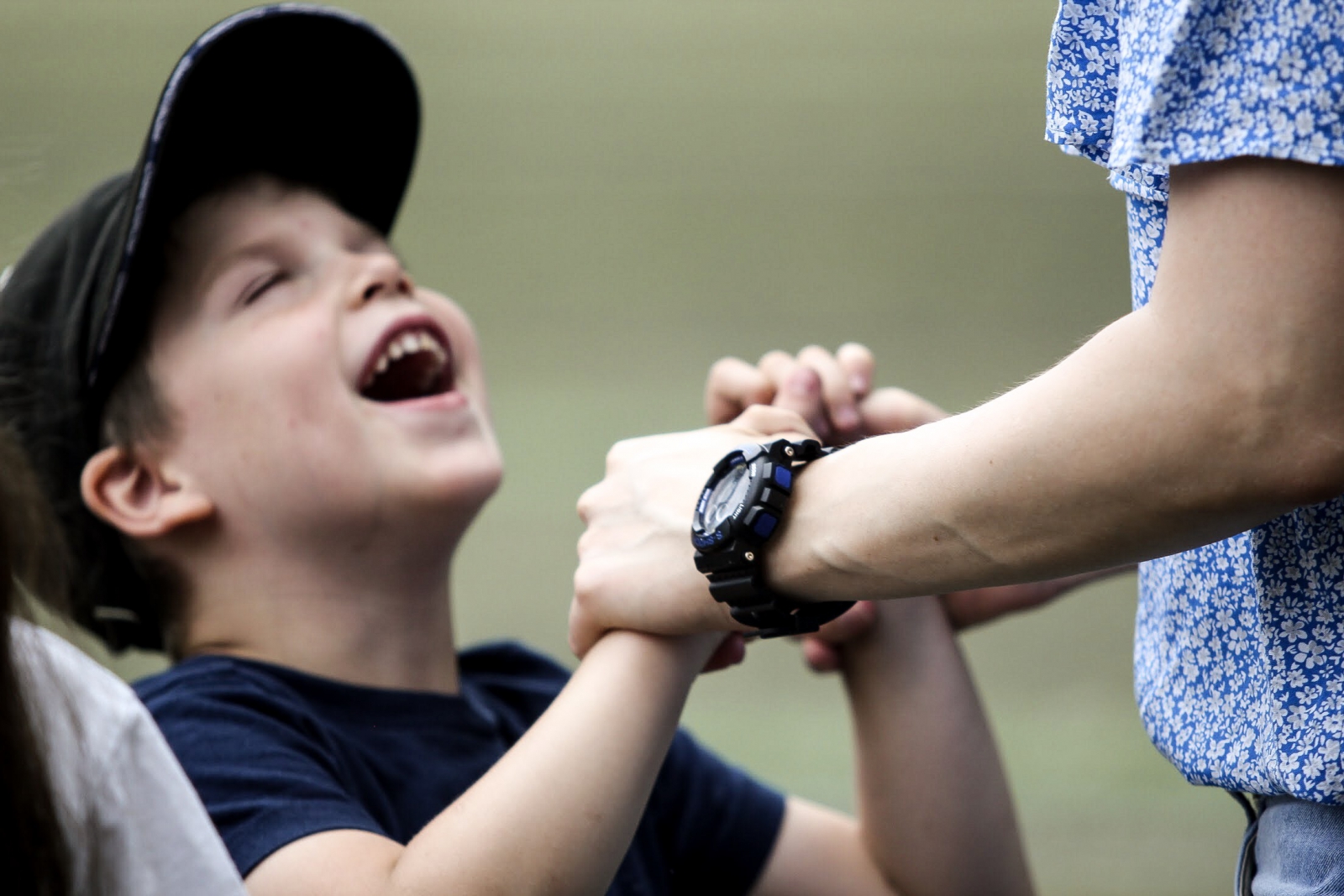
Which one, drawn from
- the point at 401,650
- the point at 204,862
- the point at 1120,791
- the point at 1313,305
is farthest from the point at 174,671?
the point at 1120,791

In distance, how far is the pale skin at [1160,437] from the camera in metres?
0.64

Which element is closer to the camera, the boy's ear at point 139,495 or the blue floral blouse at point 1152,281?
the blue floral blouse at point 1152,281

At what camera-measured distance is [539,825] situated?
944 millimetres

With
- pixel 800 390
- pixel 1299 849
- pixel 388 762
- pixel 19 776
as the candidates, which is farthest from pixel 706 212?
pixel 19 776

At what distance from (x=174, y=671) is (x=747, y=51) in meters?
3.88

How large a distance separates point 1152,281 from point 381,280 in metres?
0.74

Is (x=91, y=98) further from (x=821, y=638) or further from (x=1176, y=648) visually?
(x=1176, y=648)

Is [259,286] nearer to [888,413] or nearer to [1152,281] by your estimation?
[888,413]

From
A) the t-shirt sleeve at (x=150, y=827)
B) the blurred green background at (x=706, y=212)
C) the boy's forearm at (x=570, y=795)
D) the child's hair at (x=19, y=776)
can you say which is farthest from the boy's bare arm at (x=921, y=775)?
the blurred green background at (x=706, y=212)

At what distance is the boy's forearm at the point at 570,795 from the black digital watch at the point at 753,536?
128 millimetres

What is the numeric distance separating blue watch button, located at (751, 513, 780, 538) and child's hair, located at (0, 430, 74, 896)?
0.42 meters

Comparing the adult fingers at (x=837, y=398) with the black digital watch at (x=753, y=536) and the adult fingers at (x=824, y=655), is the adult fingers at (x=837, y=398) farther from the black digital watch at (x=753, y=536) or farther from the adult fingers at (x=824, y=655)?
the black digital watch at (x=753, y=536)

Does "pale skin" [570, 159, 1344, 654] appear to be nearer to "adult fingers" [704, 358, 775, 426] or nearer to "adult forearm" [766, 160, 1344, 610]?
"adult forearm" [766, 160, 1344, 610]

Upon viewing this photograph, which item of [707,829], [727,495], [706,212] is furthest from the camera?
[706,212]
